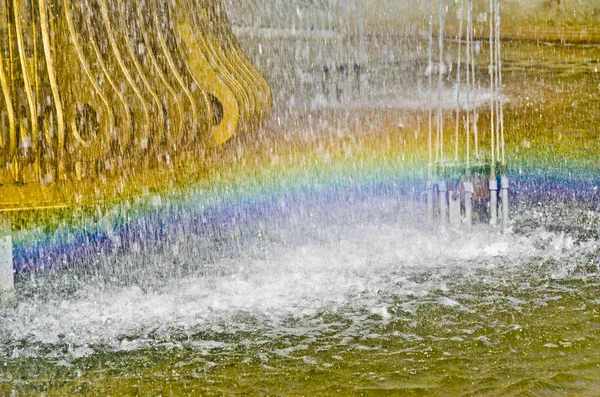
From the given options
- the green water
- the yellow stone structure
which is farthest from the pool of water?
the yellow stone structure

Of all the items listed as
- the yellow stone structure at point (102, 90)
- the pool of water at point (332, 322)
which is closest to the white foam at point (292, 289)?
the pool of water at point (332, 322)

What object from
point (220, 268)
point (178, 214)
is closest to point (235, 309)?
point (220, 268)

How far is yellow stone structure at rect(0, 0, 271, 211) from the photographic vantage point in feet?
13.6

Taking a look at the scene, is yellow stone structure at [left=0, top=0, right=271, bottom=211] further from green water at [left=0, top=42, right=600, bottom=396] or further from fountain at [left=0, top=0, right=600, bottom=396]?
green water at [left=0, top=42, right=600, bottom=396]

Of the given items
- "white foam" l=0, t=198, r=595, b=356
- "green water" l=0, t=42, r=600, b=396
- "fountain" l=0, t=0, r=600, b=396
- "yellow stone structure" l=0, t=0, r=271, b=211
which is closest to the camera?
"green water" l=0, t=42, r=600, b=396

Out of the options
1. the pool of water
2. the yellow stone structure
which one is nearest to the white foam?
the pool of water

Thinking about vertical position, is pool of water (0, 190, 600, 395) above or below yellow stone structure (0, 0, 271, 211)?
below

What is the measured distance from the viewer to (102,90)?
169 inches

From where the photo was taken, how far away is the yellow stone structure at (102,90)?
4160mm

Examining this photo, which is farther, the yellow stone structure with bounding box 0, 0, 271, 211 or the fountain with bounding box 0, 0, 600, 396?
the yellow stone structure with bounding box 0, 0, 271, 211

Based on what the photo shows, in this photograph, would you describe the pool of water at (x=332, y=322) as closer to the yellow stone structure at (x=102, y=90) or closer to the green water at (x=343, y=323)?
the green water at (x=343, y=323)

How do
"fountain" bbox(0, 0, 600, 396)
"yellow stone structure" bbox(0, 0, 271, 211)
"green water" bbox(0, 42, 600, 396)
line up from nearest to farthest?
"green water" bbox(0, 42, 600, 396) → "fountain" bbox(0, 0, 600, 396) → "yellow stone structure" bbox(0, 0, 271, 211)

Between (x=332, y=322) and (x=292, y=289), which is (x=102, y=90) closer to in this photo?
(x=292, y=289)

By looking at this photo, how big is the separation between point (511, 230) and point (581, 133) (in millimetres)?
6301
